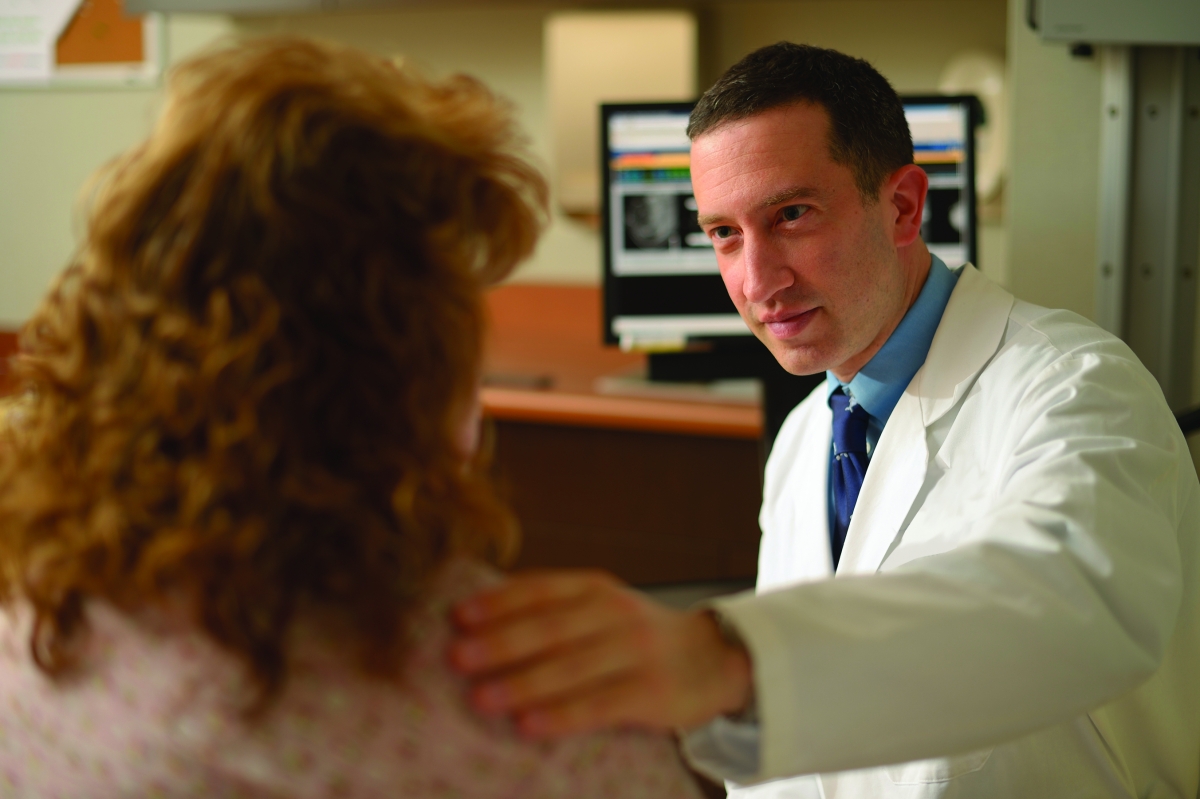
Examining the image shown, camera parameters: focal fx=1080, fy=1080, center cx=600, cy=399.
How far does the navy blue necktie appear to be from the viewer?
1272 mm

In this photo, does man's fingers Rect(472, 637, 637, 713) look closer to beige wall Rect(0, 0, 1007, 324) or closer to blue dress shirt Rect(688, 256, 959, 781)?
blue dress shirt Rect(688, 256, 959, 781)

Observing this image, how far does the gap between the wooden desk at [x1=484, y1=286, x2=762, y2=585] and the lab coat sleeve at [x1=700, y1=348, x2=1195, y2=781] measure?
1.40 metres

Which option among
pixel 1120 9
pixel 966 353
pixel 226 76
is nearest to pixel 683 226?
pixel 1120 9

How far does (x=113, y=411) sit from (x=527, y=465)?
1.91 m

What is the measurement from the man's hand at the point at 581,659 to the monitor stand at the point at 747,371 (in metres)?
1.27

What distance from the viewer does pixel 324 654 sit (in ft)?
1.78

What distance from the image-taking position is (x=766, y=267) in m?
1.27

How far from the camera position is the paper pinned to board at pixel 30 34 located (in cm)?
323

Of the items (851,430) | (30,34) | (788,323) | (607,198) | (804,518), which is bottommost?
(804,518)

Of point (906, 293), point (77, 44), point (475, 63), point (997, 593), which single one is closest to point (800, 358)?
point (906, 293)

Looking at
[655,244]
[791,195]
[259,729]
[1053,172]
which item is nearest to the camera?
[259,729]

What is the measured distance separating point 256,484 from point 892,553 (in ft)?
2.42

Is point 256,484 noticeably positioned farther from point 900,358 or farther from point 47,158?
point 47,158

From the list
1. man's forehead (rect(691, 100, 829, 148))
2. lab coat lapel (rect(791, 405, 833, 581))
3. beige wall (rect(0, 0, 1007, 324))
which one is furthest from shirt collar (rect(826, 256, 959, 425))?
beige wall (rect(0, 0, 1007, 324))
